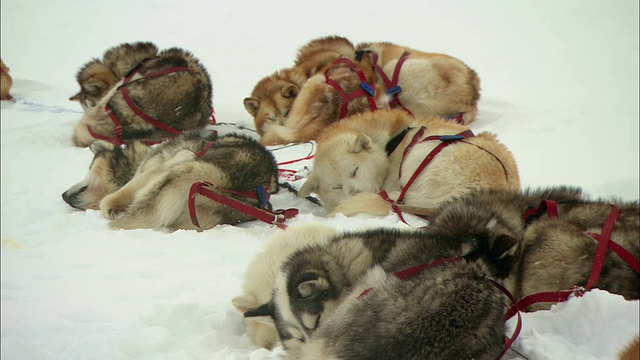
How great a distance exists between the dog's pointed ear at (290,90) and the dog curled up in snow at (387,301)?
460 centimetres

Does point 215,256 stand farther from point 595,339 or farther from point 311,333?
point 595,339

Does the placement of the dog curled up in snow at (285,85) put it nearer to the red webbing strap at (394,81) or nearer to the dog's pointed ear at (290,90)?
the dog's pointed ear at (290,90)

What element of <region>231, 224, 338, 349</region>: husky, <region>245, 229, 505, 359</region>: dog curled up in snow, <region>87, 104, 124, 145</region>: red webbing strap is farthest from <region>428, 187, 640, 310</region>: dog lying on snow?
<region>87, 104, 124, 145</region>: red webbing strap

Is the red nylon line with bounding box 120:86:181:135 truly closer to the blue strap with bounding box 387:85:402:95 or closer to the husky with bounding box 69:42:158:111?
the husky with bounding box 69:42:158:111

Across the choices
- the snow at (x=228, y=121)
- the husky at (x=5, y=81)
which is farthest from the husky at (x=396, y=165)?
the husky at (x=5, y=81)

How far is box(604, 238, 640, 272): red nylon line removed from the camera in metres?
1.95

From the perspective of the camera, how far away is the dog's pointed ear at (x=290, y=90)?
6811 millimetres

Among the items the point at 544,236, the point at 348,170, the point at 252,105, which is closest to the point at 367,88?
the point at 252,105

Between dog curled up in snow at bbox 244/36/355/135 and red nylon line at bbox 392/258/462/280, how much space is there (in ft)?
16.5

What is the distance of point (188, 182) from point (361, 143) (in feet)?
4.83

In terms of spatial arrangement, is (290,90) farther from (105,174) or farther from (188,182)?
(188,182)

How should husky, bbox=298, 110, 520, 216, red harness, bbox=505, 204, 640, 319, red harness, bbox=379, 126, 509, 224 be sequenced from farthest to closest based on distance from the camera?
red harness, bbox=379, 126, 509, 224 → husky, bbox=298, 110, 520, 216 → red harness, bbox=505, 204, 640, 319

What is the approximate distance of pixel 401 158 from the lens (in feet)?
14.8

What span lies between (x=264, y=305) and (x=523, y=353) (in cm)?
98
